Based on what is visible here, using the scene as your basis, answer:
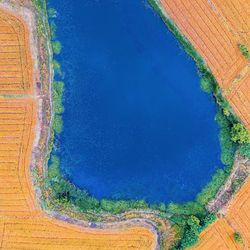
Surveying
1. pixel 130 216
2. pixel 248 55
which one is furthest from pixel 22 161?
pixel 248 55

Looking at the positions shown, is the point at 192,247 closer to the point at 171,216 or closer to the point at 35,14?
the point at 171,216

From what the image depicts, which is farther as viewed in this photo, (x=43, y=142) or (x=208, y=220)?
(x=43, y=142)

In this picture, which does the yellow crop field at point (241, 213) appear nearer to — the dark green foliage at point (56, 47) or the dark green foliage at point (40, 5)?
the dark green foliage at point (56, 47)

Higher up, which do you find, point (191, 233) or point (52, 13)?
point (52, 13)

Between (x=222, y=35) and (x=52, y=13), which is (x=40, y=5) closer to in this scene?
(x=52, y=13)

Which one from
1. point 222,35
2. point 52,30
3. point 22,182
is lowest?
point 22,182

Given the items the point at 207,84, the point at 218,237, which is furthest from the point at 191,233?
the point at 207,84

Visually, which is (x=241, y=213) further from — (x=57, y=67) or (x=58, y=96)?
(x=57, y=67)

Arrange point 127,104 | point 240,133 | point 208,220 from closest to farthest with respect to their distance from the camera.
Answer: point 240,133
point 208,220
point 127,104

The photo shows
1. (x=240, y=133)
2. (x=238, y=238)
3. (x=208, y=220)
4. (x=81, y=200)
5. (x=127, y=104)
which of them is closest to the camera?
(x=240, y=133)
